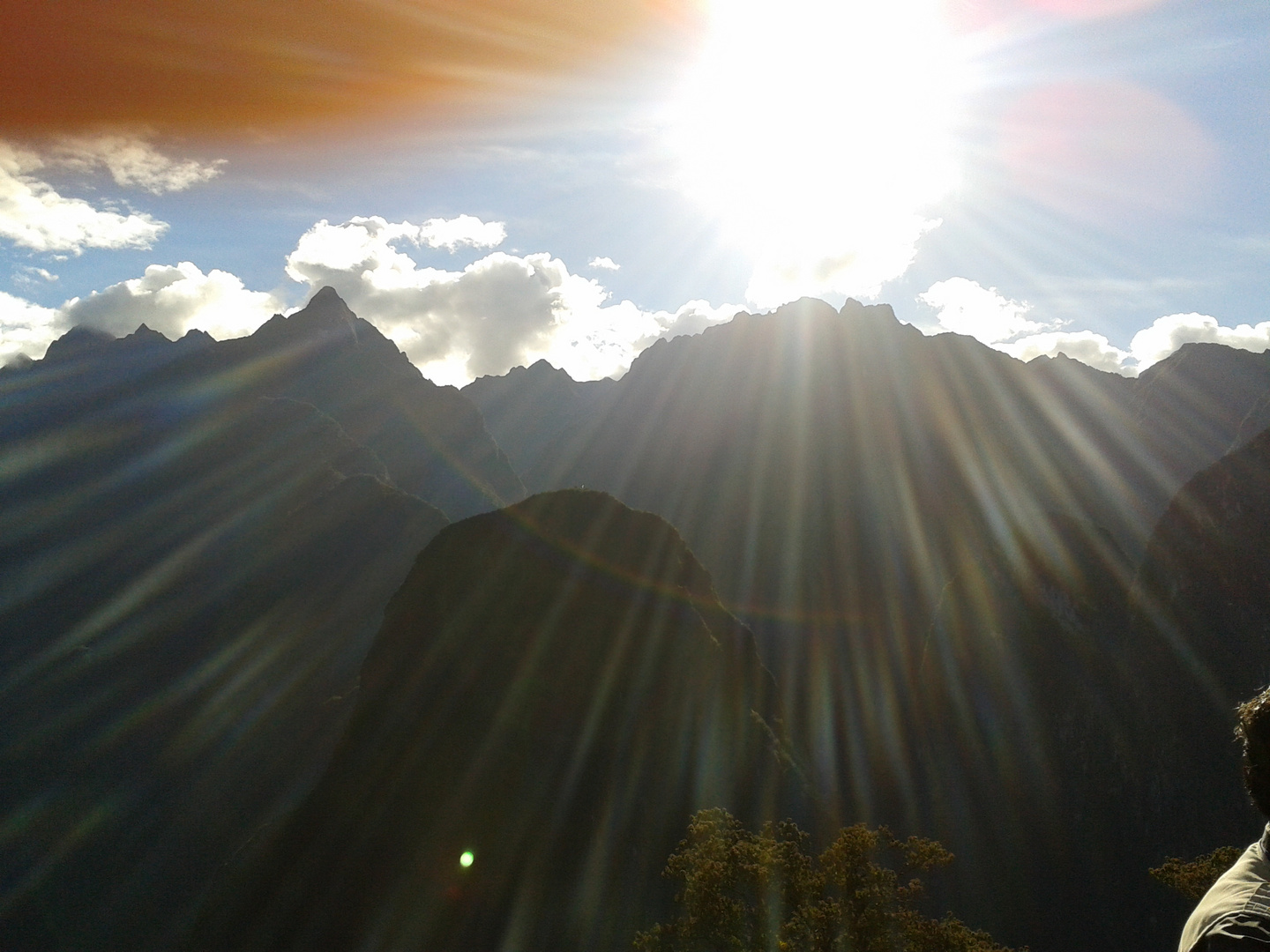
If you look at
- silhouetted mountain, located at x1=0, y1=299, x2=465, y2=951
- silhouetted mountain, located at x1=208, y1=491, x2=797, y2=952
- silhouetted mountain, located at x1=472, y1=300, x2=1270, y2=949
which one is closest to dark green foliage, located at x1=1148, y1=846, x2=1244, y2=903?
silhouetted mountain, located at x1=208, y1=491, x2=797, y2=952

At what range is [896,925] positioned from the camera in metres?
18.7

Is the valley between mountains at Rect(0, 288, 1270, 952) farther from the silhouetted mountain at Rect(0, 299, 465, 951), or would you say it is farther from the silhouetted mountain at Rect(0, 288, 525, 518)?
the silhouetted mountain at Rect(0, 288, 525, 518)

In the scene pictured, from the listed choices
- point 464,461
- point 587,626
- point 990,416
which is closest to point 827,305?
point 990,416

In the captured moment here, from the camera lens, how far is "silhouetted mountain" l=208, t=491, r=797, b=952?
115 ft

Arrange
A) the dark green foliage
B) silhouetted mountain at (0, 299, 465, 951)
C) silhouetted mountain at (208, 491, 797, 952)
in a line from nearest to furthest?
the dark green foliage → silhouetted mountain at (208, 491, 797, 952) → silhouetted mountain at (0, 299, 465, 951)

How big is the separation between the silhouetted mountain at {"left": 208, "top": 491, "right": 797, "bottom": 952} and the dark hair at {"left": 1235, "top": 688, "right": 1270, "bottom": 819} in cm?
3384

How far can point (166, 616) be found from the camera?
329ft

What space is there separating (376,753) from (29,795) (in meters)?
66.2

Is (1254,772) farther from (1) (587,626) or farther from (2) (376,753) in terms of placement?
(2) (376,753)

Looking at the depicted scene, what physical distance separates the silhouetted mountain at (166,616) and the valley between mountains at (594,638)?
0.54 metres

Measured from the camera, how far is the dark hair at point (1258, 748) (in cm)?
473

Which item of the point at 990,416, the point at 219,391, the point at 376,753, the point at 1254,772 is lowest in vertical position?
the point at 1254,772

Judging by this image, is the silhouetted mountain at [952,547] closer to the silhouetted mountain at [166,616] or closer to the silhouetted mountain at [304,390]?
the silhouetted mountain at [304,390]

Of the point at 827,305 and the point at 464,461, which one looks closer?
the point at 464,461
